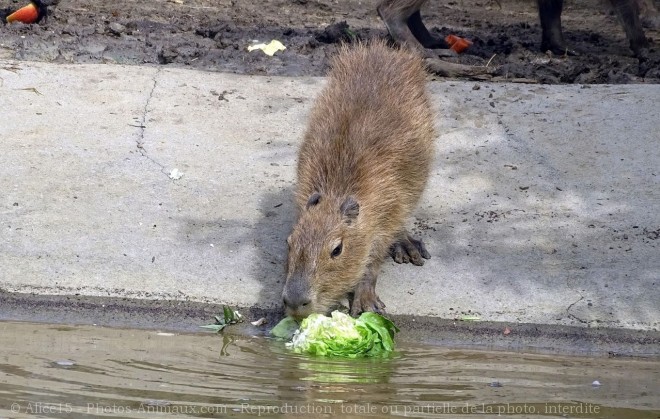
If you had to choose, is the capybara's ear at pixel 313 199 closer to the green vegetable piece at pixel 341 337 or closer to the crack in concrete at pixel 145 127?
the green vegetable piece at pixel 341 337

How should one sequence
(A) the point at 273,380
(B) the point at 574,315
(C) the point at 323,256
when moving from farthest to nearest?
(B) the point at 574,315, (C) the point at 323,256, (A) the point at 273,380

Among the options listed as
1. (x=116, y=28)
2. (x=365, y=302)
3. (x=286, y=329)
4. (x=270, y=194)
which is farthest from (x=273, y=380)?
(x=116, y=28)

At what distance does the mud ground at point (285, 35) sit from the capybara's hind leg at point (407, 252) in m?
2.26

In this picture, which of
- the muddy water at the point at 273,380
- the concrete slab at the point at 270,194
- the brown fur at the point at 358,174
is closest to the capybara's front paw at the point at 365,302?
the brown fur at the point at 358,174

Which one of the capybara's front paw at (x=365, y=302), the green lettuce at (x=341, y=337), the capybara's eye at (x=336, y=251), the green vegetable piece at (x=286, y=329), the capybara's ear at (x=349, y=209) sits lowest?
the capybara's front paw at (x=365, y=302)

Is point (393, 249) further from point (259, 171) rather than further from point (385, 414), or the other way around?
point (385, 414)

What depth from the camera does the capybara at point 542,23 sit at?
795cm

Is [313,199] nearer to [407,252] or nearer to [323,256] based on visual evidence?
[323,256]

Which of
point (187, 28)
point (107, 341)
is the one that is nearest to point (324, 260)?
point (107, 341)

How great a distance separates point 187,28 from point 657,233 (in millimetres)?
4066

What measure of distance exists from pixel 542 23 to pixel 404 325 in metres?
4.20

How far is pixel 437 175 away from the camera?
631cm

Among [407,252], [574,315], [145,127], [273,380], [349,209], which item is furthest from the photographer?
[145,127]

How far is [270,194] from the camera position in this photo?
602cm
